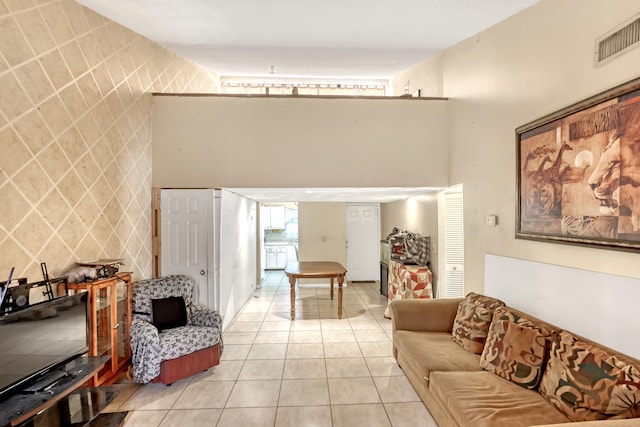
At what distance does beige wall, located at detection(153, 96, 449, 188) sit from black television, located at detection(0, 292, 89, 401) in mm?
1989

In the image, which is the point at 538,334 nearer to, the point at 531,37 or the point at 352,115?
the point at 531,37

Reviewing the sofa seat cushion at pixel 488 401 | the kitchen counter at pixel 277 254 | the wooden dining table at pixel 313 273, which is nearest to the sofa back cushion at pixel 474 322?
the sofa seat cushion at pixel 488 401

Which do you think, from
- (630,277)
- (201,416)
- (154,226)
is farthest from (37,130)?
(630,277)

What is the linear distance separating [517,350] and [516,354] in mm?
27

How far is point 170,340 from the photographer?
9.20ft

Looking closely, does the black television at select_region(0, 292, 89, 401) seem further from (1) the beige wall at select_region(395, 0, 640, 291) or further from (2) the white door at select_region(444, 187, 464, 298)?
(2) the white door at select_region(444, 187, 464, 298)

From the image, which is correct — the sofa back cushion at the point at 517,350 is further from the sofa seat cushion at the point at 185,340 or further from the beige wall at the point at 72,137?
the beige wall at the point at 72,137

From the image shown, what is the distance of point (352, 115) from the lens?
12.8ft

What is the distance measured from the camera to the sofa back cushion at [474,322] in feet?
8.26

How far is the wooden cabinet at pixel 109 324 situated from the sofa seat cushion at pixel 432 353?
244 cm

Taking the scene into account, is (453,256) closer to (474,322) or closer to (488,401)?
(474,322)

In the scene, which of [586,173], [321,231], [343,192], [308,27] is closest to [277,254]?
[321,231]

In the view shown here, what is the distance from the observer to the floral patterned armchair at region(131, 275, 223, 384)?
8.93 feet

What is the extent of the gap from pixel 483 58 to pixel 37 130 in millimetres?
4023
